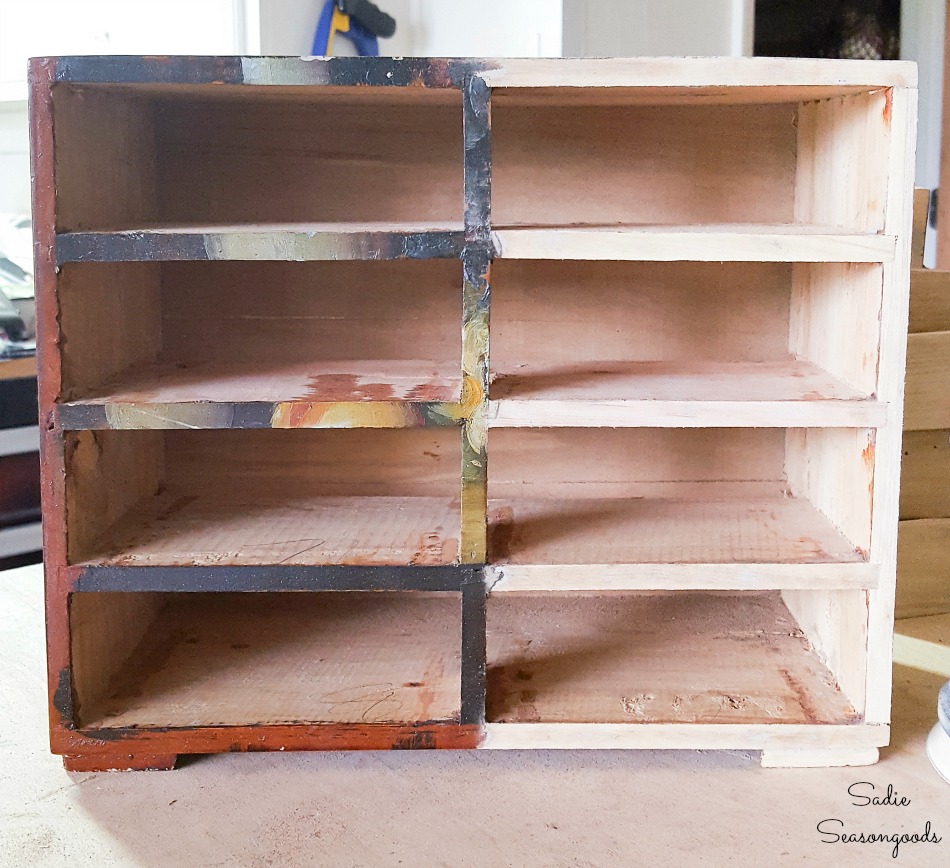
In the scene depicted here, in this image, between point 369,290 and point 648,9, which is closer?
point 369,290

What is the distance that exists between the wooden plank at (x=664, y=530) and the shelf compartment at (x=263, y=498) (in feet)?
0.39

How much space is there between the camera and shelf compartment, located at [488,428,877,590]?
151 centimetres

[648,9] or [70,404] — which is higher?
[648,9]

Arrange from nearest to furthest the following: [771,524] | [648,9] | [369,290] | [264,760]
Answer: [264,760], [771,524], [369,290], [648,9]

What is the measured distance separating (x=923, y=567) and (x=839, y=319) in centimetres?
70

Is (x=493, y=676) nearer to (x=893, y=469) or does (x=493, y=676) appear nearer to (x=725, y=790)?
(x=725, y=790)

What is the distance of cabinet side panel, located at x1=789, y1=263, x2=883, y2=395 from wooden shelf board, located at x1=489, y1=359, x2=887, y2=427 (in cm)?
4

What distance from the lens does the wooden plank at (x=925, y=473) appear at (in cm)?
204

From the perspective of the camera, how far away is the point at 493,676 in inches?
66.5

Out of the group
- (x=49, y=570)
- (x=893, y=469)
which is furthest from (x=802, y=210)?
(x=49, y=570)

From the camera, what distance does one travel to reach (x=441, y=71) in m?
1.40

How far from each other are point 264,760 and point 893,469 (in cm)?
105

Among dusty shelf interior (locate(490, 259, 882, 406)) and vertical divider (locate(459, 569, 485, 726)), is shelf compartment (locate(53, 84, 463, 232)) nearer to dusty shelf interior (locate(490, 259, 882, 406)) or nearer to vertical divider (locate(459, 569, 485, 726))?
dusty shelf interior (locate(490, 259, 882, 406))

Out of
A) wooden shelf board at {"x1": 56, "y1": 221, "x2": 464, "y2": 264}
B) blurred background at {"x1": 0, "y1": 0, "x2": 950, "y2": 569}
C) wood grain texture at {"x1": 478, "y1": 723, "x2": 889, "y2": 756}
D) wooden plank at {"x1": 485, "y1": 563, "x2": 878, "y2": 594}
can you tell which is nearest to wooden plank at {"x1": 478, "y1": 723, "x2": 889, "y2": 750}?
wood grain texture at {"x1": 478, "y1": 723, "x2": 889, "y2": 756}
